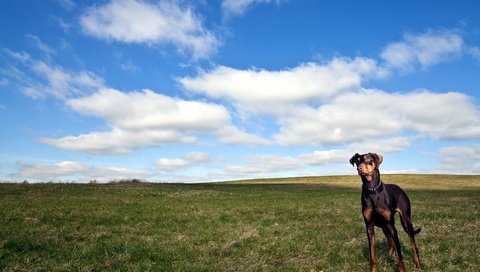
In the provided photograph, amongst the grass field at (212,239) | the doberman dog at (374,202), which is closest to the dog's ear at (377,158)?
the doberman dog at (374,202)

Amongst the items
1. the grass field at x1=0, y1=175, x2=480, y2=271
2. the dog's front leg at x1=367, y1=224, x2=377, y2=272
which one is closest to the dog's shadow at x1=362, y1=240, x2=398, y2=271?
the grass field at x1=0, y1=175, x2=480, y2=271

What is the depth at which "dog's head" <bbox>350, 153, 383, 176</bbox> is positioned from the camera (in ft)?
30.3

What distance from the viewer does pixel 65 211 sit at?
69.1 feet

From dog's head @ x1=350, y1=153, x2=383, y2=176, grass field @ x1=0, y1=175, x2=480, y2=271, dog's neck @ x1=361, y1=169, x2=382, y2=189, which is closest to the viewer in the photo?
dog's head @ x1=350, y1=153, x2=383, y2=176

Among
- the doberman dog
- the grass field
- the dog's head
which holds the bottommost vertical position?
the grass field

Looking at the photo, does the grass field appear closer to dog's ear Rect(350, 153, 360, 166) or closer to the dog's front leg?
the dog's front leg

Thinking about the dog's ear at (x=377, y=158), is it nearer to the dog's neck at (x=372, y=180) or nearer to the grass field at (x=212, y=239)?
the dog's neck at (x=372, y=180)

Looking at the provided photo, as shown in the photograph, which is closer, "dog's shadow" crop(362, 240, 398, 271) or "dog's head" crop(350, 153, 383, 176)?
"dog's head" crop(350, 153, 383, 176)

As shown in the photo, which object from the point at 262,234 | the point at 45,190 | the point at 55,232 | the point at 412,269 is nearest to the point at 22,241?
the point at 55,232

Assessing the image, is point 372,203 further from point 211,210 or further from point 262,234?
point 211,210

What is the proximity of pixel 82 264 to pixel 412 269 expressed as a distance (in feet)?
27.4

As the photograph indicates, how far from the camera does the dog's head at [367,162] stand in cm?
925

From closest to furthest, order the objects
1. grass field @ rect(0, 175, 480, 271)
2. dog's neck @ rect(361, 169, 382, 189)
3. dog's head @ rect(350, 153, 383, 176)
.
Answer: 1. dog's head @ rect(350, 153, 383, 176)
2. dog's neck @ rect(361, 169, 382, 189)
3. grass field @ rect(0, 175, 480, 271)

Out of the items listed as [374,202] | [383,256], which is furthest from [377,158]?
[383,256]
